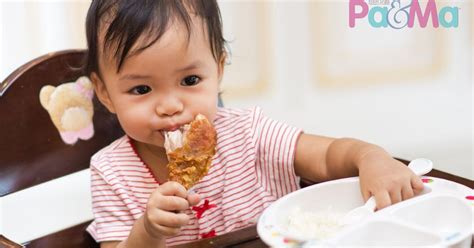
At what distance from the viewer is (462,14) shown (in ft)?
4.41

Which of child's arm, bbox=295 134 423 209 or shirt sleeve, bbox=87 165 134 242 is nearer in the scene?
child's arm, bbox=295 134 423 209

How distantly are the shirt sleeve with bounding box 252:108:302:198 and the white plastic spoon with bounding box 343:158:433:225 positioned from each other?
0.26 m

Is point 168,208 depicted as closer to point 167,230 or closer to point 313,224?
point 167,230

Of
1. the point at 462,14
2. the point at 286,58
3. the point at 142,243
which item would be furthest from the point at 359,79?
the point at 142,243

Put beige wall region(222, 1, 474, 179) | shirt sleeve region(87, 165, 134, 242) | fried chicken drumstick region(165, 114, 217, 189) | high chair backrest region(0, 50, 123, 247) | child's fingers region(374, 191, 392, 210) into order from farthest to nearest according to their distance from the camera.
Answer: beige wall region(222, 1, 474, 179) < high chair backrest region(0, 50, 123, 247) < shirt sleeve region(87, 165, 134, 242) < fried chicken drumstick region(165, 114, 217, 189) < child's fingers region(374, 191, 392, 210)

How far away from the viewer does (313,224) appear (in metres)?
0.71

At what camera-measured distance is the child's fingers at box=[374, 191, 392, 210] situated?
74cm

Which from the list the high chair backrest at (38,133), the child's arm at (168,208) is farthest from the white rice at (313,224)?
the high chair backrest at (38,133)

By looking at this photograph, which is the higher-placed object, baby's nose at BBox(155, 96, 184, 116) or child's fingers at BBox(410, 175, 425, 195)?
baby's nose at BBox(155, 96, 184, 116)

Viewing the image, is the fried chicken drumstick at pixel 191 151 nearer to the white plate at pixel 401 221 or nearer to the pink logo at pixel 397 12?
the white plate at pixel 401 221

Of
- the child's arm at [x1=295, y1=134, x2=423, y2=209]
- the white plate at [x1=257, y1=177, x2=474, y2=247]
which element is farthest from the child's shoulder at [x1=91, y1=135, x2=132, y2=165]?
the white plate at [x1=257, y1=177, x2=474, y2=247]

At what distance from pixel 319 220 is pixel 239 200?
0.35 metres

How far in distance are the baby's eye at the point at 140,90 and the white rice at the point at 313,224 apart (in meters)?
0.32

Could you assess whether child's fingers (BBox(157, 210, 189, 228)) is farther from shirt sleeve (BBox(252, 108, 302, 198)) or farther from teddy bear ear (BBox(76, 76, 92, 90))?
teddy bear ear (BBox(76, 76, 92, 90))
